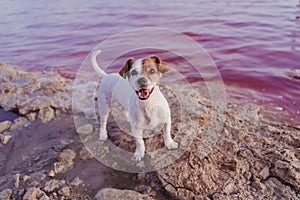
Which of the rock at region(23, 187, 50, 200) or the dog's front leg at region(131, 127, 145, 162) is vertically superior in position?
the dog's front leg at region(131, 127, 145, 162)

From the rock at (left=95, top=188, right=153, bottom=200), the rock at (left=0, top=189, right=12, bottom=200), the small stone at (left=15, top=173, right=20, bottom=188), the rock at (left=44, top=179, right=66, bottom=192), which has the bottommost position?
the rock at (left=0, top=189, right=12, bottom=200)

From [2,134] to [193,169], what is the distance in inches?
102

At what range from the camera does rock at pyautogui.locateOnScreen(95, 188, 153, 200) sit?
7.37ft

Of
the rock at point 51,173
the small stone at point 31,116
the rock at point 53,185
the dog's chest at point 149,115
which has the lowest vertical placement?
the rock at point 53,185

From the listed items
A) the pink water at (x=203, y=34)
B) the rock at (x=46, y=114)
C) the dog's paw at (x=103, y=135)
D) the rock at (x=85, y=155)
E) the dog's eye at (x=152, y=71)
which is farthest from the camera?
the pink water at (x=203, y=34)

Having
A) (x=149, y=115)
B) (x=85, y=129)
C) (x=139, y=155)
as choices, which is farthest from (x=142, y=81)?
(x=85, y=129)

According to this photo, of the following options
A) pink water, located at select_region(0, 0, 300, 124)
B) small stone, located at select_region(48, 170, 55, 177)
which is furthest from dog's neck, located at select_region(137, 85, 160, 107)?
pink water, located at select_region(0, 0, 300, 124)

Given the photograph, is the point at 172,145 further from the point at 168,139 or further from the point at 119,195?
the point at 119,195

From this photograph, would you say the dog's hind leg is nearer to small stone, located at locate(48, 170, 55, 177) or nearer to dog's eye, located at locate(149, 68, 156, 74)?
small stone, located at locate(48, 170, 55, 177)

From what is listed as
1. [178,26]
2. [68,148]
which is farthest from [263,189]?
[178,26]

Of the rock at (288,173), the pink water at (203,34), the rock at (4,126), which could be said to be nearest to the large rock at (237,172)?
the rock at (288,173)

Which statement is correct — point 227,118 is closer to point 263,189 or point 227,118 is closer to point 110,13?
point 263,189

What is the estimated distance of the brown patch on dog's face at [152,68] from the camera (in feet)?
7.32

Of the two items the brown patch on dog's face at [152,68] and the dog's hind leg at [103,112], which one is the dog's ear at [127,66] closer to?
the brown patch on dog's face at [152,68]
